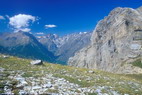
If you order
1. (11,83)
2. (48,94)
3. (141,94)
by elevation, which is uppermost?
(11,83)

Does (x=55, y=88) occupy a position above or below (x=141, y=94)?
above

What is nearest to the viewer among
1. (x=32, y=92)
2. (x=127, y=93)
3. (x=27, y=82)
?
(x=32, y=92)

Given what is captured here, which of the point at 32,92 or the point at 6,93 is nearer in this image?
the point at 6,93

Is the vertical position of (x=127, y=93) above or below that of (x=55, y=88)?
below

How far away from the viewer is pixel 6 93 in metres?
15.3

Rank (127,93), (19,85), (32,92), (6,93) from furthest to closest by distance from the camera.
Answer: (127,93) < (19,85) < (32,92) < (6,93)

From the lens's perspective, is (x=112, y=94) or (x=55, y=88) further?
(x=112, y=94)

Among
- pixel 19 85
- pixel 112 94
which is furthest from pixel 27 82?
pixel 112 94

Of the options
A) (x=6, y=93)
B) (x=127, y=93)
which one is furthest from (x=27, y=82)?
(x=127, y=93)

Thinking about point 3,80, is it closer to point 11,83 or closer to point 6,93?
point 11,83

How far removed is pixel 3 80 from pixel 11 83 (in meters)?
1.28

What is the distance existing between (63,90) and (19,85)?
13.5 feet

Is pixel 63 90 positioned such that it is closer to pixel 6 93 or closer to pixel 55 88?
pixel 55 88

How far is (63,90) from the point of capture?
18328 millimetres
